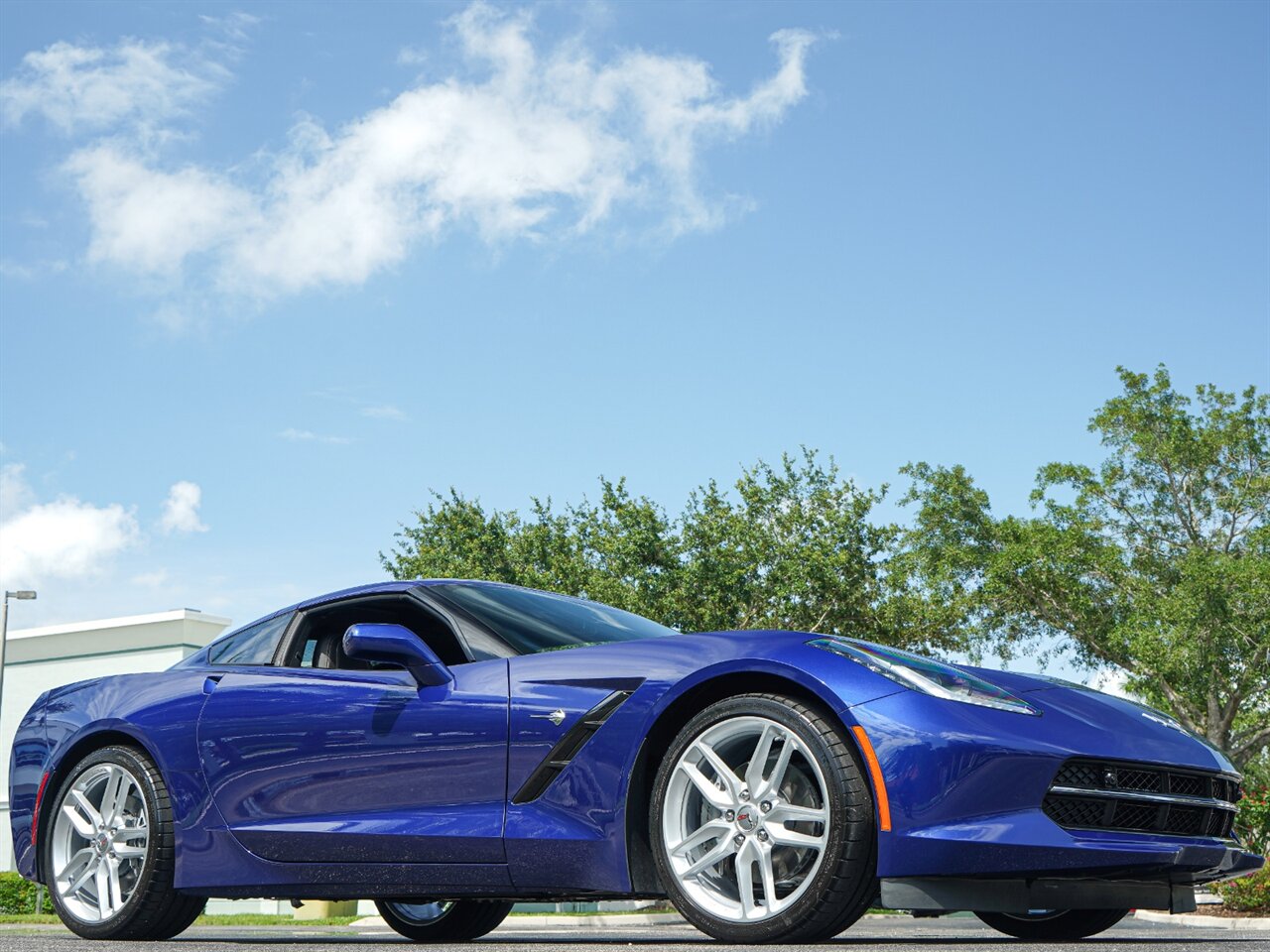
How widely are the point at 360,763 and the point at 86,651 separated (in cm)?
4109

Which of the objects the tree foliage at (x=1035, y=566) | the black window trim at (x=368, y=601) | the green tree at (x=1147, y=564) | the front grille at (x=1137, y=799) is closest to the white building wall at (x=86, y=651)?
the tree foliage at (x=1035, y=566)

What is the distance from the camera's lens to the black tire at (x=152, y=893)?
5.55 meters

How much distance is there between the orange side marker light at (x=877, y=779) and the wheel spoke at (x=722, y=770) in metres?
0.45

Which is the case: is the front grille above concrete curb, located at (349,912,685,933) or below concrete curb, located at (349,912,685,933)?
above

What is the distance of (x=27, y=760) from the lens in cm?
634

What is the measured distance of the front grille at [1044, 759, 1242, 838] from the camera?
405 cm

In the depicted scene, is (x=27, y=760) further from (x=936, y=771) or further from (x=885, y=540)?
(x=885, y=540)

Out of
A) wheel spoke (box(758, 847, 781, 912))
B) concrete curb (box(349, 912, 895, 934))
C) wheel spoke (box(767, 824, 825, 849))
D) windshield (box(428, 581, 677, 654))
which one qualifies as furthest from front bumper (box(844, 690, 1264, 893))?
concrete curb (box(349, 912, 895, 934))

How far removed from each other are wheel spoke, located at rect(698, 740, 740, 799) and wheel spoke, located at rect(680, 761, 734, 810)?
27 millimetres

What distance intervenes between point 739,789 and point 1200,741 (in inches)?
65.8

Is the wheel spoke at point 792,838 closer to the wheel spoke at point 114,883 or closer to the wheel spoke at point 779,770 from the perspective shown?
the wheel spoke at point 779,770

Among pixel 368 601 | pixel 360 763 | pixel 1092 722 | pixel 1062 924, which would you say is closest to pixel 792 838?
pixel 1092 722

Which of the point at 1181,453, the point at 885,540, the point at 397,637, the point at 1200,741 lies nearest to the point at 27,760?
the point at 397,637

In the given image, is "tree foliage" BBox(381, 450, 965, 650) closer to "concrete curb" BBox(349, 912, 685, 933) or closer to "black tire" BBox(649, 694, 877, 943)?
"concrete curb" BBox(349, 912, 685, 933)
